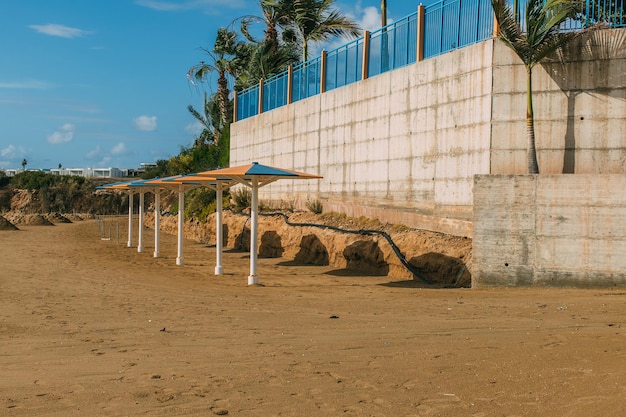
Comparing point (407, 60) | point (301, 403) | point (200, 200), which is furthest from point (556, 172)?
point (200, 200)

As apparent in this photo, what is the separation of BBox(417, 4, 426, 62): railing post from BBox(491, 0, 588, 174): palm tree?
364 cm

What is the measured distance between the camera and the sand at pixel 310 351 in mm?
6164

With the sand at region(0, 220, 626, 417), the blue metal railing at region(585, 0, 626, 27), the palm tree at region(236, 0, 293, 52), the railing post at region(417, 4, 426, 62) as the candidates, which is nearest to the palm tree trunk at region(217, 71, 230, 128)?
the palm tree at region(236, 0, 293, 52)

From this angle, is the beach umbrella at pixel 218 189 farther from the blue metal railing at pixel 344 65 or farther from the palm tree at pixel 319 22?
the palm tree at pixel 319 22

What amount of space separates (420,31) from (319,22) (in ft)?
51.1

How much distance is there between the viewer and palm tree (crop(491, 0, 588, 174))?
13906 mm

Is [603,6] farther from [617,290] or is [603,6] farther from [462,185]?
[617,290]

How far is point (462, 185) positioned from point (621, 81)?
3.85m

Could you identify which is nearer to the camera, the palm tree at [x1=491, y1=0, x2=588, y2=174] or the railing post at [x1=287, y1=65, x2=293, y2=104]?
the palm tree at [x1=491, y1=0, x2=588, y2=174]

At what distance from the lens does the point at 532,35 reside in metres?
14.0

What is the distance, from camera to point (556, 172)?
47.3ft

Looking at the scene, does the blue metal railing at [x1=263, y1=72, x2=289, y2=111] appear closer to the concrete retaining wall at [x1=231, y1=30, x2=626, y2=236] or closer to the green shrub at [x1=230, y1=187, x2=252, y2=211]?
the green shrub at [x1=230, y1=187, x2=252, y2=211]

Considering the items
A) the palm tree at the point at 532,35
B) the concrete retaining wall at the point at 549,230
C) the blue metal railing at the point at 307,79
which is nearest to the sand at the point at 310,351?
the concrete retaining wall at the point at 549,230

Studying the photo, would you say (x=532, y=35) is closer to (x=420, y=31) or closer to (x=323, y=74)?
(x=420, y=31)
